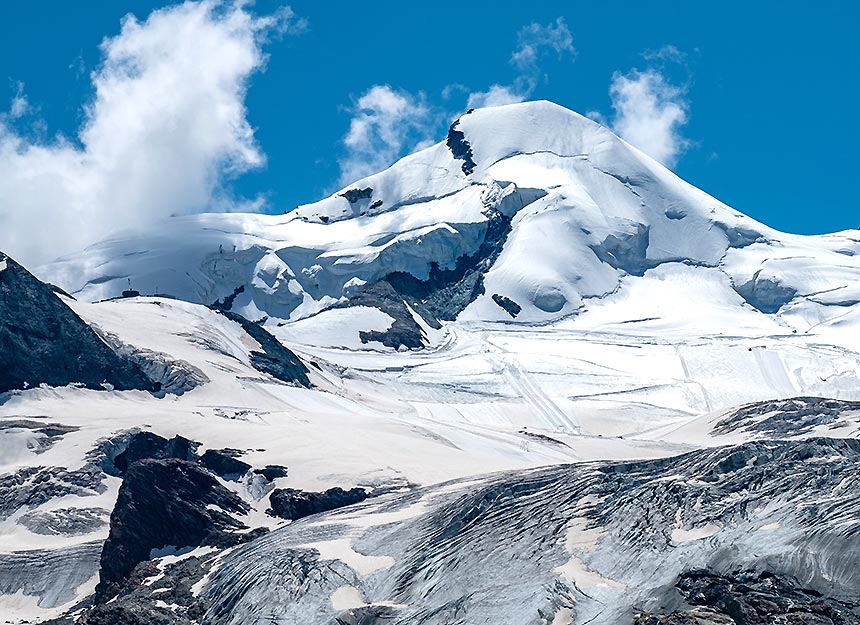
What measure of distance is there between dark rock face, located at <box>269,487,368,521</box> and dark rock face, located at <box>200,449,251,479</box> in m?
8.79

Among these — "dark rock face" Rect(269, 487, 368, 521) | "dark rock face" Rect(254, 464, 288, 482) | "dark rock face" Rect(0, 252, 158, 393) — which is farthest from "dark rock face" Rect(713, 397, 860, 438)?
"dark rock face" Rect(0, 252, 158, 393)

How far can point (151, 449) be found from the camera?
150m

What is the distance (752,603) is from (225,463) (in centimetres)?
7750

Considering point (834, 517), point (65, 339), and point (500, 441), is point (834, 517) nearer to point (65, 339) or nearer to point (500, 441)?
point (500, 441)

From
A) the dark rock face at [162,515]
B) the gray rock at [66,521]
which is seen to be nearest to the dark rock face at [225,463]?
the dark rock face at [162,515]

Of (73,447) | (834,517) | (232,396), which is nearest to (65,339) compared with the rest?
(232,396)

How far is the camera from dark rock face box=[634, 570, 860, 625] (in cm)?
6588

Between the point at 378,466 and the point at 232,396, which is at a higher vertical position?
the point at 232,396

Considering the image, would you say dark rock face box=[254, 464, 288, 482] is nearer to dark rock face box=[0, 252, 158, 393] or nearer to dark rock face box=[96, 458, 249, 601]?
dark rock face box=[96, 458, 249, 601]

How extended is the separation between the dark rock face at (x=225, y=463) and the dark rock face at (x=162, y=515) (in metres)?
7.55

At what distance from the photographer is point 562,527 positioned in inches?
3403

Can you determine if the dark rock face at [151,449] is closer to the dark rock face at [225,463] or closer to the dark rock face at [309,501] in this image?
the dark rock face at [225,463]

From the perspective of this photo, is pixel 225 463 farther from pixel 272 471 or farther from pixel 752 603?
pixel 752 603

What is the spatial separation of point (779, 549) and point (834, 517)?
3.64 m
